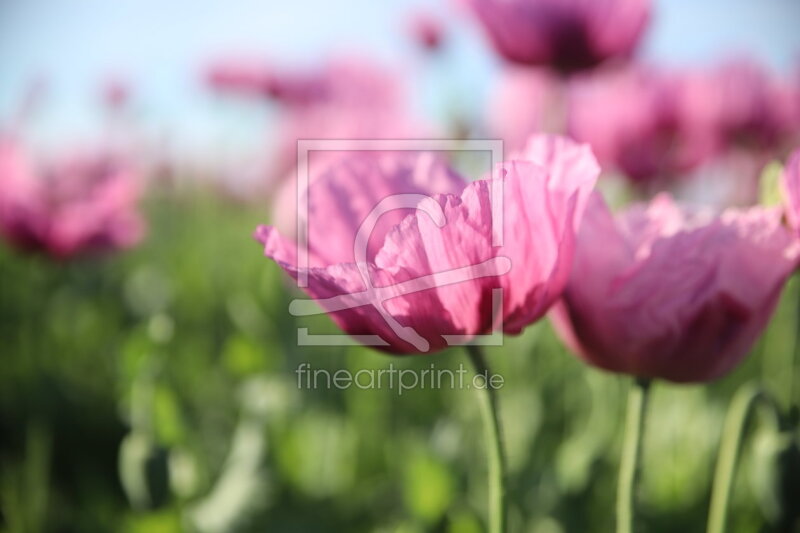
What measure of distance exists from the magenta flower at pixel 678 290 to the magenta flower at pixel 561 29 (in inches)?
19.4

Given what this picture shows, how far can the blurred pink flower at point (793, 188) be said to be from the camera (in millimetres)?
353

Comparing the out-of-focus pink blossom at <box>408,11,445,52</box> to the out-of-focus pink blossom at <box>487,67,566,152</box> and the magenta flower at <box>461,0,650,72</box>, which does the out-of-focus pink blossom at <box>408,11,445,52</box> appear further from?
the magenta flower at <box>461,0,650,72</box>

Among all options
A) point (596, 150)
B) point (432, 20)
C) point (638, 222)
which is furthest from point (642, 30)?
point (432, 20)

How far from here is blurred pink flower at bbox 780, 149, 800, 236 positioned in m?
0.35

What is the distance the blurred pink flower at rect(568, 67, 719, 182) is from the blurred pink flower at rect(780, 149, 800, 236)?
33.1 inches

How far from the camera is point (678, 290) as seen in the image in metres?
0.39

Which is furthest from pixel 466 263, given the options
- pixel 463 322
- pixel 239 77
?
pixel 239 77

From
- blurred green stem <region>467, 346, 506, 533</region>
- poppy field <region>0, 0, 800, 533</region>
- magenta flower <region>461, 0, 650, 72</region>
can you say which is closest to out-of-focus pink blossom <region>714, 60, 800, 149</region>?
poppy field <region>0, 0, 800, 533</region>

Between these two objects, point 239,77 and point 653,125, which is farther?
point 239,77

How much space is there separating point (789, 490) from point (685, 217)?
0.18 metres

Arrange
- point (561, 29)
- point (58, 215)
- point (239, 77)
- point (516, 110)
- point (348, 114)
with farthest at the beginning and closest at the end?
point (239, 77)
point (516, 110)
point (348, 114)
point (58, 215)
point (561, 29)

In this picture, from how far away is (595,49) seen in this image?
86cm

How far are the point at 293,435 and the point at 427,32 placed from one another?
1.15 meters

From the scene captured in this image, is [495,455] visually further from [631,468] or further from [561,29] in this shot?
[561,29]
